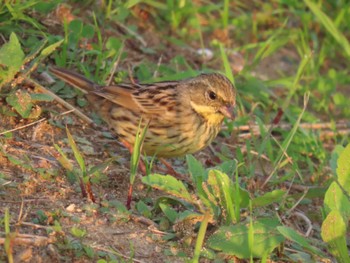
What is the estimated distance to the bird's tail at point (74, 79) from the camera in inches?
235

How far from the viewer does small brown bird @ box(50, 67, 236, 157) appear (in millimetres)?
5613

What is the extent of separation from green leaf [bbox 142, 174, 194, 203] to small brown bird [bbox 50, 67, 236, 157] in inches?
32.7

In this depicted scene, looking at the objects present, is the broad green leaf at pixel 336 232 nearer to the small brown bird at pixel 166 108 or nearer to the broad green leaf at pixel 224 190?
the broad green leaf at pixel 224 190

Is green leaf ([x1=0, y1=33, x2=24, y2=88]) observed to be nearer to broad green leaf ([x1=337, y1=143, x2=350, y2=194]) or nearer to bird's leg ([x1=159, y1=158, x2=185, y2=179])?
bird's leg ([x1=159, y1=158, x2=185, y2=179])

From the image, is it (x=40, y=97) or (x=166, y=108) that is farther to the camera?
(x=166, y=108)

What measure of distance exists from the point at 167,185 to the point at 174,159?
1527 millimetres

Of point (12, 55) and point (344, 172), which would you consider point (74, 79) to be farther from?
point (344, 172)

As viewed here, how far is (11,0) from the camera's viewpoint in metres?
5.91

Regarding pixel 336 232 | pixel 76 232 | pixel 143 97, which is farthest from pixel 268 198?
pixel 143 97

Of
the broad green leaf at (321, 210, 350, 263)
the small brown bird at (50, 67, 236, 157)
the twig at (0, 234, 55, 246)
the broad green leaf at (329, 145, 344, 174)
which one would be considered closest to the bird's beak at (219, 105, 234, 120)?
the small brown bird at (50, 67, 236, 157)

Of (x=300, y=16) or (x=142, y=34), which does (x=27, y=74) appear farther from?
(x=300, y=16)

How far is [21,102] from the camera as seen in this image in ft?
17.6

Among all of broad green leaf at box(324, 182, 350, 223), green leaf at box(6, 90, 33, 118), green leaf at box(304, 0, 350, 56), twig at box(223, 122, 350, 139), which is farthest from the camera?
green leaf at box(304, 0, 350, 56)

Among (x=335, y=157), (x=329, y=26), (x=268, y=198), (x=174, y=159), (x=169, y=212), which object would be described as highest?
(x=329, y=26)
